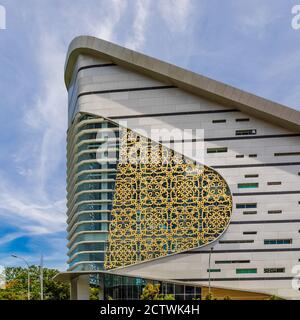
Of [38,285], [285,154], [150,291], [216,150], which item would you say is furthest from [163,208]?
[38,285]

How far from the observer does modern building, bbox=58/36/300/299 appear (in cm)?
4372

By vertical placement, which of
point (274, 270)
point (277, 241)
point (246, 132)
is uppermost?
point (246, 132)

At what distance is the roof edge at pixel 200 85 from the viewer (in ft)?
144

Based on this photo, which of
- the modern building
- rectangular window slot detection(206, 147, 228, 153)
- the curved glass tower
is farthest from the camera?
rectangular window slot detection(206, 147, 228, 153)

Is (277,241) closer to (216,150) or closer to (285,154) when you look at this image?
(285,154)

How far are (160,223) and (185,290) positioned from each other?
597 cm

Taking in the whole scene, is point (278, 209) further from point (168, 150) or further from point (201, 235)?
point (168, 150)

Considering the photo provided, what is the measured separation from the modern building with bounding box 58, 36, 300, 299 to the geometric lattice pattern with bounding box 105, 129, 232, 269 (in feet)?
0.28

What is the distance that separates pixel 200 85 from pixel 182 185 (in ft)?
28.5

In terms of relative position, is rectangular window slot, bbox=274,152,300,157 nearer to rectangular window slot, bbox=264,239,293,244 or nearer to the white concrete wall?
the white concrete wall

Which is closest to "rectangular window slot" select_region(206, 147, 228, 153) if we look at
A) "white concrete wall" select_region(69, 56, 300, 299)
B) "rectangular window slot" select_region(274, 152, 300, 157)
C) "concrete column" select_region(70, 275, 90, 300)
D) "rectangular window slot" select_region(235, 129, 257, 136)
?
"white concrete wall" select_region(69, 56, 300, 299)

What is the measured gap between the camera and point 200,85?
44750 mm

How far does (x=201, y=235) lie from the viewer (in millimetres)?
44000
